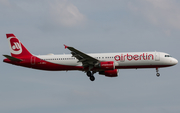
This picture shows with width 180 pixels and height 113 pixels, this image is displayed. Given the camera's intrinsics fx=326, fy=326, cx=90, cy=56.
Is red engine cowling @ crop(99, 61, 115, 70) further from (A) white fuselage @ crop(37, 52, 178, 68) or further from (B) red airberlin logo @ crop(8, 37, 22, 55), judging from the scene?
(B) red airberlin logo @ crop(8, 37, 22, 55)

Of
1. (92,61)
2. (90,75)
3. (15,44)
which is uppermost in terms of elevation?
(15,44)

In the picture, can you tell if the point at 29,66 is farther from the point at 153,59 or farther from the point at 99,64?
the point at 153,59

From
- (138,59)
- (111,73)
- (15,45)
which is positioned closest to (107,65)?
(111,73)

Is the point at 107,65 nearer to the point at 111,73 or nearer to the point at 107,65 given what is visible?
the point at 107,65

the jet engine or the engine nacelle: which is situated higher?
the jet engine

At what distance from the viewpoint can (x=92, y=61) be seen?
55562 mm

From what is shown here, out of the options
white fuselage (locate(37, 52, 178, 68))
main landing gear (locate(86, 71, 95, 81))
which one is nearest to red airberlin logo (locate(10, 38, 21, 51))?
white fuselage (locate(37, 52, 178, 68))

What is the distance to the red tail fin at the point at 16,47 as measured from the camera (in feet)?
198

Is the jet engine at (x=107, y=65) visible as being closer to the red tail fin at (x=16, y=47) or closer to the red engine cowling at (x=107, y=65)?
the red engine cowling at (x=107, y=65)

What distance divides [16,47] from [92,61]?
15.3 meters

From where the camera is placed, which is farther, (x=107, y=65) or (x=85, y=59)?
(x=85, y=59)

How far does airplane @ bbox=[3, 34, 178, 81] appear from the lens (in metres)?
55.4

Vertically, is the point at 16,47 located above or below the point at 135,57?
above

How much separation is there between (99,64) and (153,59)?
9.24m
